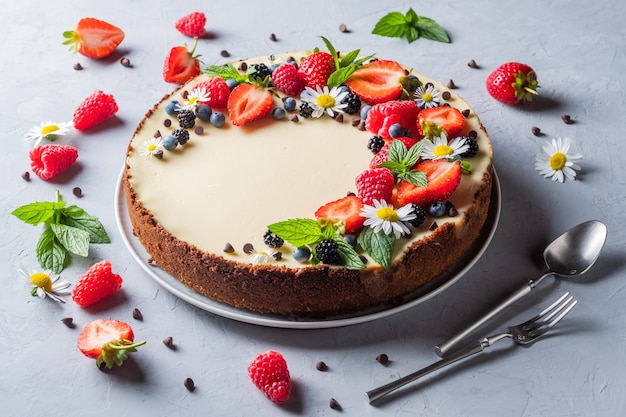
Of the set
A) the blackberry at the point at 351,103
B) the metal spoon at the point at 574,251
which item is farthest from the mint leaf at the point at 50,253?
the metal spoon at the point at 574,251

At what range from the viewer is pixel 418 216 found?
358 cm

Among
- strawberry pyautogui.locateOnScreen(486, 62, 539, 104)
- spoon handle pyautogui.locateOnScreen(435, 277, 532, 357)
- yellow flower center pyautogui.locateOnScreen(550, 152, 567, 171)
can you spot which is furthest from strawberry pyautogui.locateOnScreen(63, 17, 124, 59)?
spoon handle pyautogui.locateOnScreen(435, 277, 532, 357)

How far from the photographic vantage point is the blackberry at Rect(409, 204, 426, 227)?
358 centimetres

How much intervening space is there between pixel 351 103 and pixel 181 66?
1.26m

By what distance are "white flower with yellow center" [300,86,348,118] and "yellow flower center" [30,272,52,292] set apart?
4.82 ft

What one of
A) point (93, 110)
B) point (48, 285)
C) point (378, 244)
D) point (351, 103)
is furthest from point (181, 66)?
point (378, 244)

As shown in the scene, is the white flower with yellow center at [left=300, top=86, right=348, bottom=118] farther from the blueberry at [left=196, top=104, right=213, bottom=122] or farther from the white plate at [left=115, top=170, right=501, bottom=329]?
the white plate at [left=115, top=170, right=501, bottom=329]

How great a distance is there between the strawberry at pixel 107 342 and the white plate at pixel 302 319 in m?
0.29

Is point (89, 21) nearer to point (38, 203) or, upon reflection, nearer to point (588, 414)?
point (38, 203)

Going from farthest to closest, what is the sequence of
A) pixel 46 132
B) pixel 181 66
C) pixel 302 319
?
pixel 181 66 → pixel 46 132 → pixel 302 319

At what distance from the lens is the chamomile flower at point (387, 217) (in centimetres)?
353

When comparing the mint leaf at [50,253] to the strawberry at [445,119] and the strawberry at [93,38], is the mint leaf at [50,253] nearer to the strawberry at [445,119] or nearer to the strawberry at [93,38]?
the strawberry at [93,38]

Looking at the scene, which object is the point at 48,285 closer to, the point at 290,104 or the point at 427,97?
the point at 290,104

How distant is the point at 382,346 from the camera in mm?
3615
